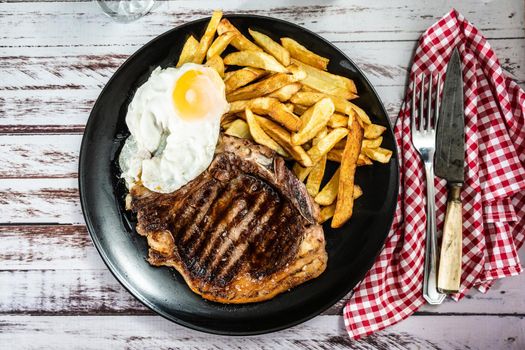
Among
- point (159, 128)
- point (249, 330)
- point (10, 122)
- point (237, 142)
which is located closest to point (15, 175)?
point (10, 122)

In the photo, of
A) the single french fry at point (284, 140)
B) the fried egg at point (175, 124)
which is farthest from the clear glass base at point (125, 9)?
the single french fry at point (284, 140)

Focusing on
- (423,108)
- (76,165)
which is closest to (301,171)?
(423,108)

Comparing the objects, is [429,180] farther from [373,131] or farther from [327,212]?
→ [327,212]

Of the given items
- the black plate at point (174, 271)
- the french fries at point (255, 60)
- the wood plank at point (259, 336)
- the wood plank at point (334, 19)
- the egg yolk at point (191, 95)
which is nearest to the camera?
the egg yolk at point (191, 95)

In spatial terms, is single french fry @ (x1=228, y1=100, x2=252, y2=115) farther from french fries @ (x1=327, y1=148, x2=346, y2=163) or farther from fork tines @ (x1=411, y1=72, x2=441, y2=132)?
Answer: fork tines @ (x1=411, y1=72, x2=441, y2=132)

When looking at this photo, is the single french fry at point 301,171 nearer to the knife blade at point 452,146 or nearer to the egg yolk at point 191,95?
the egg yolk at point 191,95

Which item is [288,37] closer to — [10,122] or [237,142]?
[237,142]

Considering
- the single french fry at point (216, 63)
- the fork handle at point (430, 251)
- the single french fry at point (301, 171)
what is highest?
the single french fry at point (216, 63)
